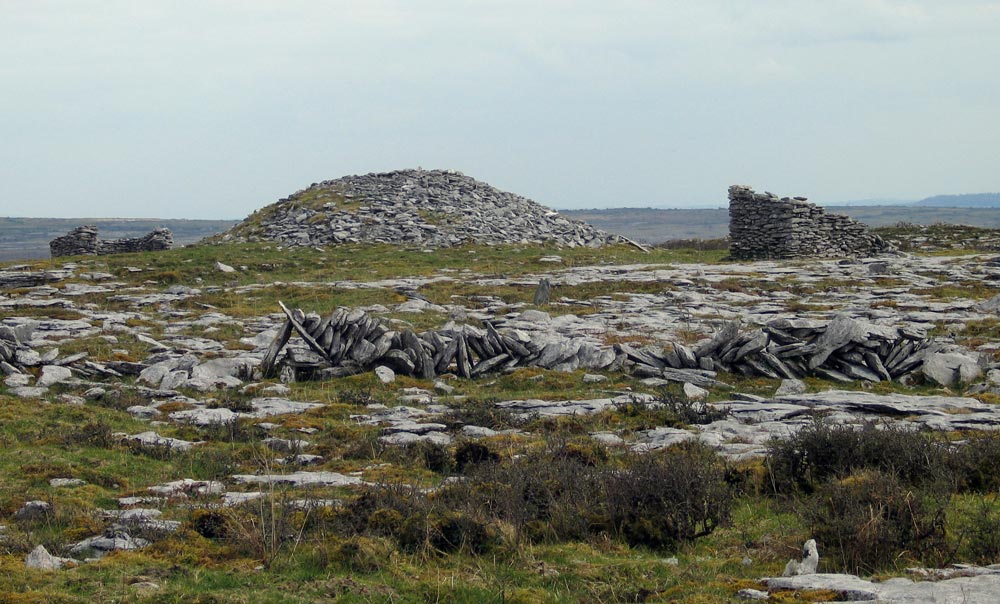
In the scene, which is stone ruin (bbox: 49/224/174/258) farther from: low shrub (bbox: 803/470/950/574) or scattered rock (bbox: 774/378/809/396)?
low shrub (bbox: 803/470/950/574)

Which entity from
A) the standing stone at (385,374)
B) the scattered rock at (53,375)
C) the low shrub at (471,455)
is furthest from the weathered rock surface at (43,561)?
the scattered rock at (53,375)

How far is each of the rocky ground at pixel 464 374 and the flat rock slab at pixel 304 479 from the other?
56mm

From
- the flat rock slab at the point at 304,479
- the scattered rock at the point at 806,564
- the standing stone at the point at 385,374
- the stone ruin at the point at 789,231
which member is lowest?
the flat rock slab at the point at 304,479

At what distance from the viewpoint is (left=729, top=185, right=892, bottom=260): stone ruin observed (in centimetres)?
4369

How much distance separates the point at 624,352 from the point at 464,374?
3.40m

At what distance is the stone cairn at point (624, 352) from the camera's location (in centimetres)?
1681

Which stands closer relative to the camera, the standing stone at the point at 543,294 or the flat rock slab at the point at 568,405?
the flat rock slab at the point at 568,405

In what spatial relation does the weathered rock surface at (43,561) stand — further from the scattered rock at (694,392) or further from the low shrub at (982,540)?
the scattered rock at (694,392)

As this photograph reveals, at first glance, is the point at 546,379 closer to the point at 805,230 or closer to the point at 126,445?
the point at 126,445

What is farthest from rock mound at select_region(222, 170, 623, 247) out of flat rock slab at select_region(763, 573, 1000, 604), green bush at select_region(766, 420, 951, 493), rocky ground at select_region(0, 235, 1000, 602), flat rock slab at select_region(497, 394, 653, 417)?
flat rock slab at select_region(763, 573, 1000, 604)

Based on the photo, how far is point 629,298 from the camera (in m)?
28.7

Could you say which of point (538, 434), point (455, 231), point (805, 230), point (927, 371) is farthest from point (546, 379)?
point (455, 231)

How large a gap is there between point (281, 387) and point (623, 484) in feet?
31.5

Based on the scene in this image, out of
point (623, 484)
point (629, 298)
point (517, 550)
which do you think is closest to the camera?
point (517, 550)
